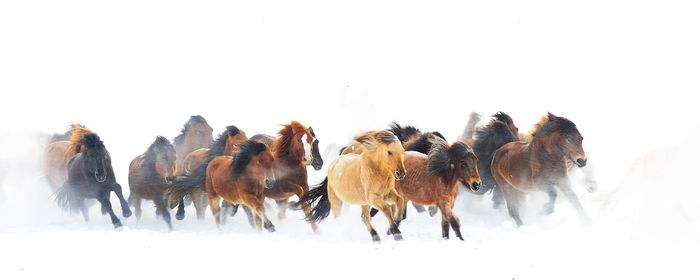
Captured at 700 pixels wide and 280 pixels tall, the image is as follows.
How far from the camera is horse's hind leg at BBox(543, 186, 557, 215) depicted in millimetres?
10992

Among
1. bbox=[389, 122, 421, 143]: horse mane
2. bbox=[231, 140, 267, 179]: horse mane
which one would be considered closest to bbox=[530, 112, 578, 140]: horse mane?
bbox=[389, 122, 421, 143]: horse mane

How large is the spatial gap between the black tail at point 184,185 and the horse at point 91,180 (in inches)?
29.8

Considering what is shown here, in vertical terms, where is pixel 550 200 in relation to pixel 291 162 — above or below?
below

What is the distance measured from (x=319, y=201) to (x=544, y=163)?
3134mm

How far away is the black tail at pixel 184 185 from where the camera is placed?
11945 mm

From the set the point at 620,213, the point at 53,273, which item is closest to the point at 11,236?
the point at 53,273

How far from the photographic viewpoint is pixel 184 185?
1197 centimetres

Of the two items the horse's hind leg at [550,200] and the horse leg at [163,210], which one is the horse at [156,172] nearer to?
the horse leg at [163,210]

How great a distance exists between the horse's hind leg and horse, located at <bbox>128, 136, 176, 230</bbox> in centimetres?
563

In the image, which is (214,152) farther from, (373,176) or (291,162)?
(373,176)

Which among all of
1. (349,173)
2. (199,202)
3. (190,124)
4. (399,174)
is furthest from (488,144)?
(190,124)

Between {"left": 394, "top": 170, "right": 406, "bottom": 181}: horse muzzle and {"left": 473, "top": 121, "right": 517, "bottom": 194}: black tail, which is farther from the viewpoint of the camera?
{"left": 473, "top": 121, "right": 517, "bottom": 194}: black tail

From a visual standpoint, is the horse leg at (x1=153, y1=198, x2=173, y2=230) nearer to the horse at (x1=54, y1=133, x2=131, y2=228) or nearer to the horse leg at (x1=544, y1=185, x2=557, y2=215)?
the horse at (x1=54, y1=133, x2=131, y2=228)

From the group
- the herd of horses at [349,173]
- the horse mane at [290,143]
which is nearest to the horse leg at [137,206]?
the herd of horses at [349,173]
